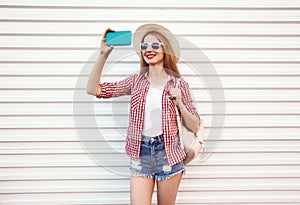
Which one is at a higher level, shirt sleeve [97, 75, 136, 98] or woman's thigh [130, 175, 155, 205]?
shirt sleeve [97, 75, 136, 98]

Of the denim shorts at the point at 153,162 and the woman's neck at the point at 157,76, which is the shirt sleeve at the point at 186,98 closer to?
the woman's neck at the point at 157,76

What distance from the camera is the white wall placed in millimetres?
1966

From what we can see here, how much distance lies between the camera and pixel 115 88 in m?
1.68

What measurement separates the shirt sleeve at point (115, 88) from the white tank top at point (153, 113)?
16 centimetres

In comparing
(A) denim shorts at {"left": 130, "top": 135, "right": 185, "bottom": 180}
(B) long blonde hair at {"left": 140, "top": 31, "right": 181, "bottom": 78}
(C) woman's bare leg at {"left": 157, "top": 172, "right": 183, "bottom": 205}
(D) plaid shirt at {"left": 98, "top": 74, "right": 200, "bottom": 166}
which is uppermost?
(B) long blonde hair at {"left": 140, "top": 31, "right": 181, "bottom": 78}

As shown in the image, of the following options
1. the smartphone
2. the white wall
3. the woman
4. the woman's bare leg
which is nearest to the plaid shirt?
the woman

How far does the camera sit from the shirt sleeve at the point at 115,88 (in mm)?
1658

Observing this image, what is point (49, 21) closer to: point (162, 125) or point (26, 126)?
point (26, 126)

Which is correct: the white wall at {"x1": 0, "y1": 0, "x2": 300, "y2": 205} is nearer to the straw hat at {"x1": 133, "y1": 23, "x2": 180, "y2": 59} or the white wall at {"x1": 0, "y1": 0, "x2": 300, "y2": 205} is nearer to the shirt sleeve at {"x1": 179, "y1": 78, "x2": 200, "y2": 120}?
the straw hat at {"x1": 133, "y1": 23, "x2": 180, "y2": 59}

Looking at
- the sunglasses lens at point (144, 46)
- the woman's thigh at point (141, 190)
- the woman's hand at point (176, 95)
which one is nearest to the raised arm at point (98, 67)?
the sunglasses lens at point (144, 46)

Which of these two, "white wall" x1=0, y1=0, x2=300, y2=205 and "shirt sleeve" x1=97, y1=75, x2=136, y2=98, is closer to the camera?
"shirt sleeve" x1=97, y1=75, x2=136, y2=98

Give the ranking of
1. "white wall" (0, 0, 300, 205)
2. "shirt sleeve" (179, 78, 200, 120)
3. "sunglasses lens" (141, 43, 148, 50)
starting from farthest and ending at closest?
"white wall" (0, 0, 300, 205), "shirt sleeve" (179, 78, 200, 120), "sunglasses lens" (141, 43, 148, 50)

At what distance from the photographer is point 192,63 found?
2047mm

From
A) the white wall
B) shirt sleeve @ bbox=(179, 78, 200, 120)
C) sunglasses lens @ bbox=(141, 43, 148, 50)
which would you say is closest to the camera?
sunglasses lens @ bbox=(141, 43, 148, 50)
